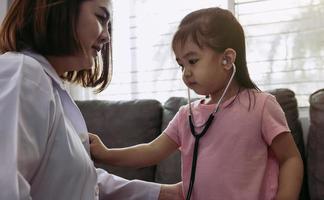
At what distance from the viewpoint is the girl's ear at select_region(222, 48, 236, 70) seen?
3.90 ft

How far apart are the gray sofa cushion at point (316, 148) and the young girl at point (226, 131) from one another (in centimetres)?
67

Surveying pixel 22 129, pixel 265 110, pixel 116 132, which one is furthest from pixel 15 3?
pixel 116 132

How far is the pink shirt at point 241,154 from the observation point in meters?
1.13

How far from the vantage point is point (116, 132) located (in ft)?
7.36

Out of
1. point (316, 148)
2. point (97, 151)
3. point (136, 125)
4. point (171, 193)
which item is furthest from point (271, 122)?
point (136, 125)

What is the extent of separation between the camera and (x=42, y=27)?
3.05 feet

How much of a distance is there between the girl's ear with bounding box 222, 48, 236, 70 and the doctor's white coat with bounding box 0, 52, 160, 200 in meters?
0.49

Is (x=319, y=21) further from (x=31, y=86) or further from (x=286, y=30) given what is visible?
(x=31, y=86)

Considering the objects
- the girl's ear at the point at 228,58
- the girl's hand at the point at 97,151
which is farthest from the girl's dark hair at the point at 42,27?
the girl's ear at the point at 228,58

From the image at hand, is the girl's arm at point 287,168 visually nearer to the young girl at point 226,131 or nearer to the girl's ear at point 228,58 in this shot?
the young girl at point 226,131

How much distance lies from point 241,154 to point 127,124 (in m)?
1.18

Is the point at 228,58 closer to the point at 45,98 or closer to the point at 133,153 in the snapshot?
the point at 133,153

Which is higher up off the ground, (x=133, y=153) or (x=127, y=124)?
(x=133, y=153)

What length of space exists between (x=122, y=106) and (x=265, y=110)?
1.28m
